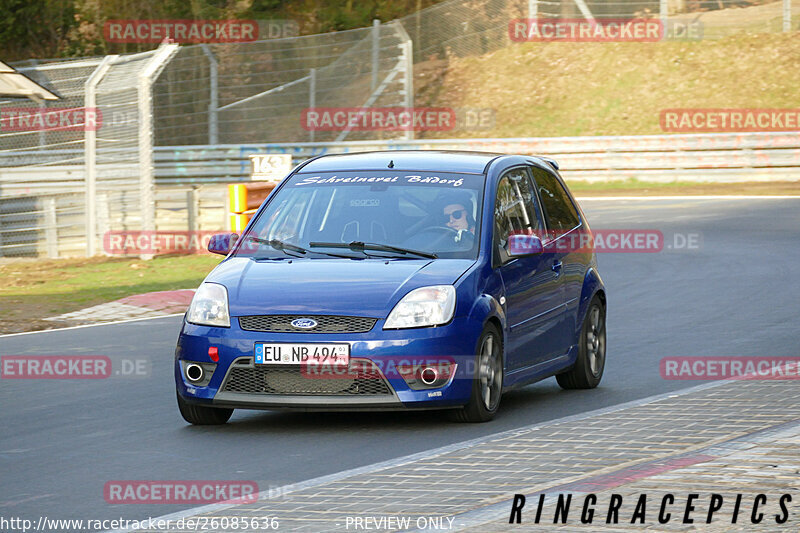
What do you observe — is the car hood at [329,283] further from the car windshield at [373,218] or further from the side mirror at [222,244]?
the side mirror at [222,244]

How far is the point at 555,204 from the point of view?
10.5m

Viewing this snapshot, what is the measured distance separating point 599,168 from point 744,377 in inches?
1034

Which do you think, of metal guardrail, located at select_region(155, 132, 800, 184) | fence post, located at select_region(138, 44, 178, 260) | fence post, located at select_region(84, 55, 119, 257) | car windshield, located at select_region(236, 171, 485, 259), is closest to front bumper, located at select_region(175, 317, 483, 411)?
car windshield, located at select_region(236, 171, 485, 259)

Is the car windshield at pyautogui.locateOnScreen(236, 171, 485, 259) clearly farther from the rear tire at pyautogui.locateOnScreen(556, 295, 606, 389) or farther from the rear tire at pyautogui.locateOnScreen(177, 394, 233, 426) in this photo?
the rear tire at pyautogui.locateOnScreen(556, 295, 606, 389)

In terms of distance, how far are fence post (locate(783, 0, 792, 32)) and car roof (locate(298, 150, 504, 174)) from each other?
3493cm

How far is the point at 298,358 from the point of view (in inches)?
323

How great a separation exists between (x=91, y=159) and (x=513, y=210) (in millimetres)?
15160

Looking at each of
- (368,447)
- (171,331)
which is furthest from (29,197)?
(368,447)

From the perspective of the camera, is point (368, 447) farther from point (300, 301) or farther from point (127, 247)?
point (127, 247)

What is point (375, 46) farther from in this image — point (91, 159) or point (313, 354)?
point (313, 354)

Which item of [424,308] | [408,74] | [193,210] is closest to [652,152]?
[408,74]

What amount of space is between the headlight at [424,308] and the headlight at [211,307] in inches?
39.2

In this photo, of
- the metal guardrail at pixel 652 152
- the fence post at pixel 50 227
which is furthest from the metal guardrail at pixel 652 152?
the fence post at pixel 50 227

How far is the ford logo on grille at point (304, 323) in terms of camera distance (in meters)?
8.23
